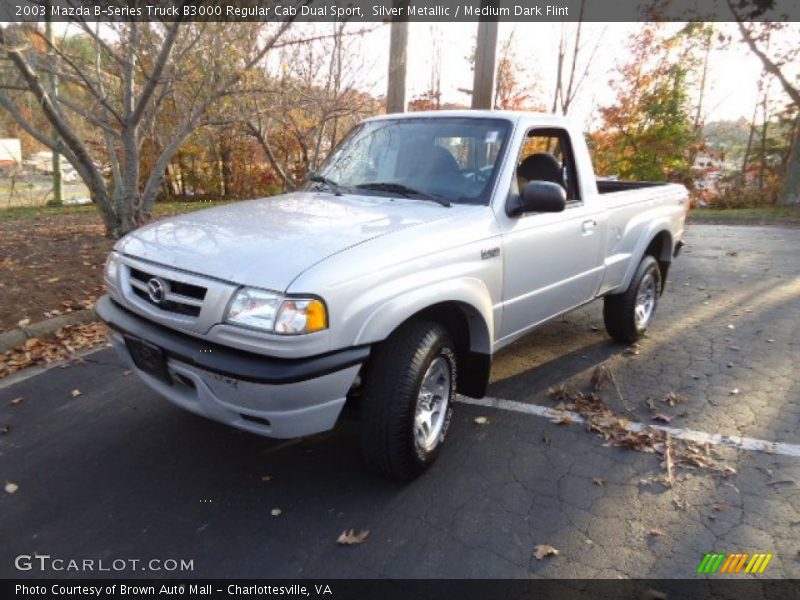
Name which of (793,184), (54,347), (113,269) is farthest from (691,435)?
(793,184)

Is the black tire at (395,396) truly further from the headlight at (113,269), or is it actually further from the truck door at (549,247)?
the headlight at (113,269)

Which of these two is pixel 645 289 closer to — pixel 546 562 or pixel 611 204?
pixel 611 204

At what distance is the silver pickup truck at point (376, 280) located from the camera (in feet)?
7.53

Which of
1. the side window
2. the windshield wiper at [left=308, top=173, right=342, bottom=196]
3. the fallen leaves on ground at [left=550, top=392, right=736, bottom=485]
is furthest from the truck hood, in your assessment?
the fallen leaves on ground at [left=550, top=392, right=736, bottom=485]

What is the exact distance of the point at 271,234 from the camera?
265cm

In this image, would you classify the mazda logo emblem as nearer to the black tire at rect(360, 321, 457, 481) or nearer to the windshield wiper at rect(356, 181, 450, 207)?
the black tire at rect(360, 321, 457, 481)

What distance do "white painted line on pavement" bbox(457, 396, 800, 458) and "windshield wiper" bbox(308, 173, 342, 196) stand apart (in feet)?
5.76

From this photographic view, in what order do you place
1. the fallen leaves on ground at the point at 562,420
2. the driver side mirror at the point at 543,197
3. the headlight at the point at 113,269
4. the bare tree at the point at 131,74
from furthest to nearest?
the bare tree at the point at 131,74 → the fallen leaves on ground at the point at 562,420 → the driver side mirror at the point at 543,197 → the headlight at the point at 113,269

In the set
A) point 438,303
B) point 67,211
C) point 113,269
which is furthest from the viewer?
point 67,211

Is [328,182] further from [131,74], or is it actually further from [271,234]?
[131,74]

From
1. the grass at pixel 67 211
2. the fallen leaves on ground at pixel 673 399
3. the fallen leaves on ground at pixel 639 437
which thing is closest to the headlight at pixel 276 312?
the fallen leaves on ground at pixel 639 437

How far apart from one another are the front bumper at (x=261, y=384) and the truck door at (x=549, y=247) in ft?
4.28

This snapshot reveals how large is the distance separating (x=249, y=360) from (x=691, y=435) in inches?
109

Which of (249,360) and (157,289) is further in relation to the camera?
(157,289)
